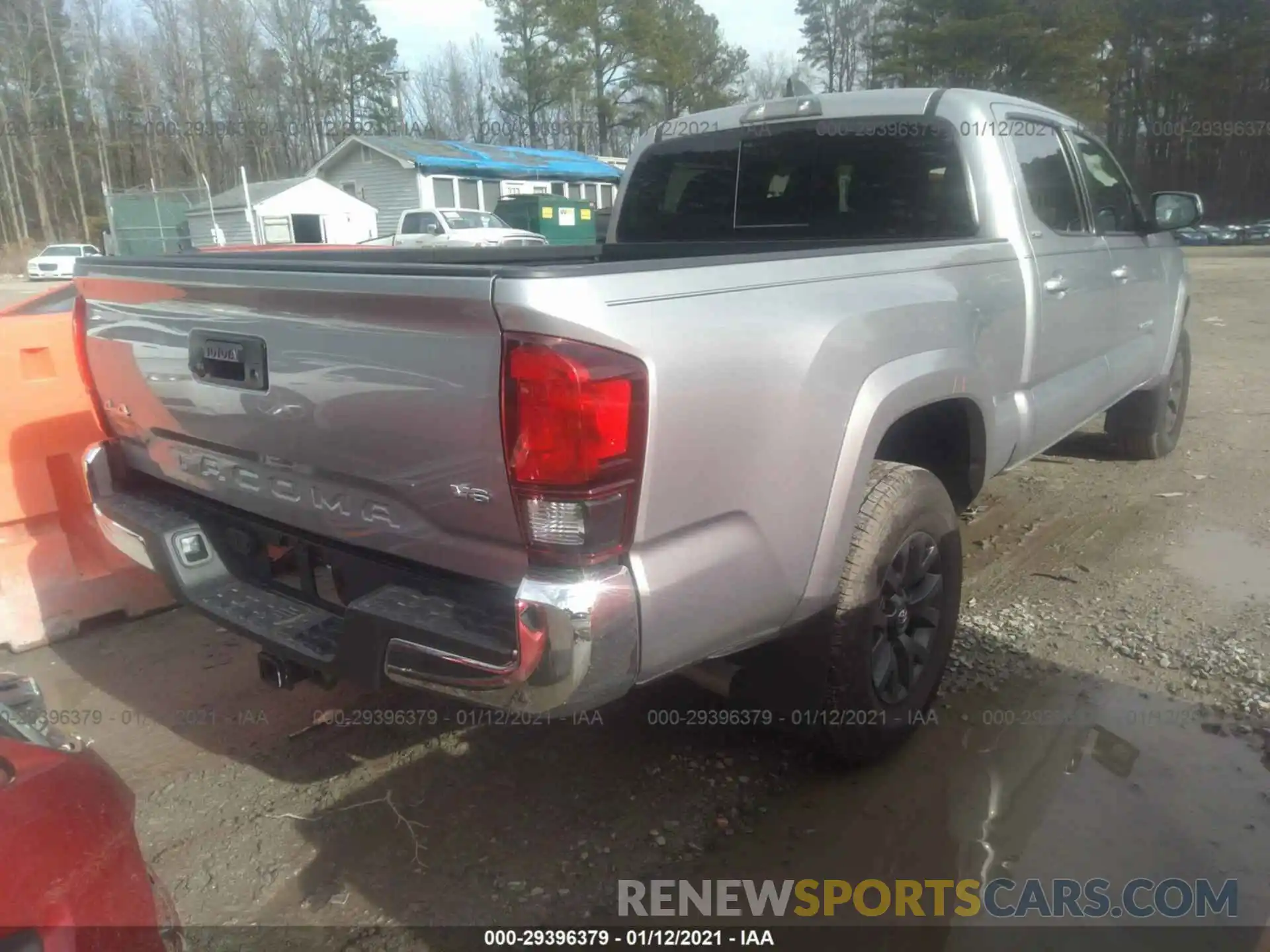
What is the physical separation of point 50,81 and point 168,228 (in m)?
25.6

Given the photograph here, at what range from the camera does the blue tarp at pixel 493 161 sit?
34.0 m

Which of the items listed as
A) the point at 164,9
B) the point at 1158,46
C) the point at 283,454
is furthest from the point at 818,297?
the point at 164,9

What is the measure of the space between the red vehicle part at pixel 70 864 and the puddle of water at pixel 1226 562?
4.06 meters

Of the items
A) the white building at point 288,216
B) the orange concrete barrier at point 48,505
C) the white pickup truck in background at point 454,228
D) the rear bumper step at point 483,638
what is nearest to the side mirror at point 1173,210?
the rear bumper step at point 483,638

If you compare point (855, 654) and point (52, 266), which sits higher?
point (855, 654)

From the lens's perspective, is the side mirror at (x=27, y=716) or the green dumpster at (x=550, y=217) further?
the green dumpster at (x=550, y=217)

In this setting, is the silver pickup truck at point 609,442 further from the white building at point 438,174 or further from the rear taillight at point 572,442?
the white building at point 438,174

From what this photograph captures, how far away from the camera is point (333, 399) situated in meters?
2.11

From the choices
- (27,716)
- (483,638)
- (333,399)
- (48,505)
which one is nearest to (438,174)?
(48,505)

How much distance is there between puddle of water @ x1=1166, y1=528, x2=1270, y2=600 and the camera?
396cm

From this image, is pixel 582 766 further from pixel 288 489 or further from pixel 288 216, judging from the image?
pixel 288 216

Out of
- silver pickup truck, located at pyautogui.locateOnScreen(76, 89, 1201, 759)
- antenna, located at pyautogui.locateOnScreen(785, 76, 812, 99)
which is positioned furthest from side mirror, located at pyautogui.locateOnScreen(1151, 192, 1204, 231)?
antenna, located at pyautogui.locateOnScreen(785, 76, 812, 99)

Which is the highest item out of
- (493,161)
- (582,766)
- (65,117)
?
(65,117)

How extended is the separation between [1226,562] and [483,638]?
12.5ft
